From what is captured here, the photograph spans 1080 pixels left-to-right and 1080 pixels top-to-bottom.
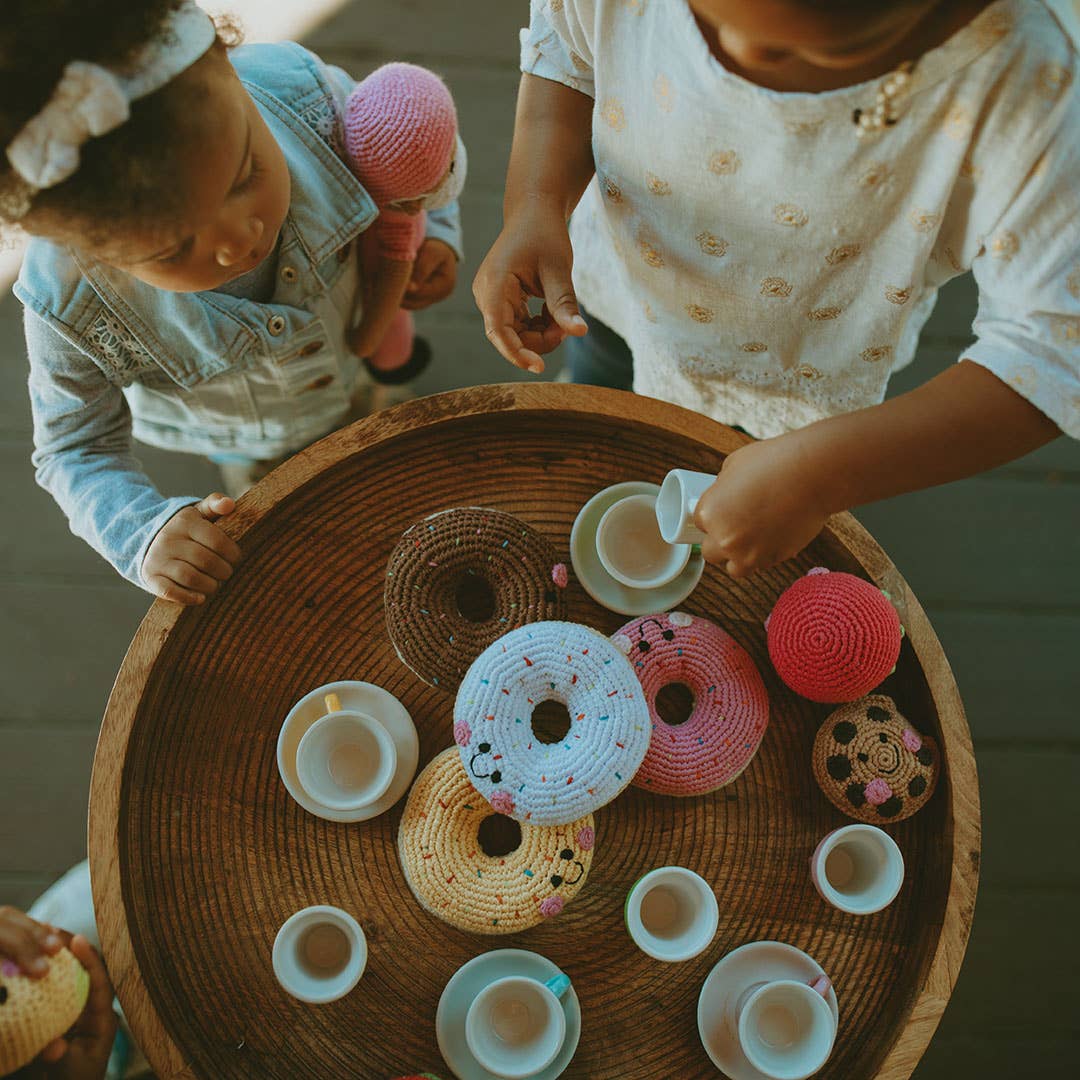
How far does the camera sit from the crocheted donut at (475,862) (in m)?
0.62

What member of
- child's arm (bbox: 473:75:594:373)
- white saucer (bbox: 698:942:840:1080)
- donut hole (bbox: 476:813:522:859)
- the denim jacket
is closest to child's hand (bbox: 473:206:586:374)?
child's arm (bbox: 473:75:594:373)

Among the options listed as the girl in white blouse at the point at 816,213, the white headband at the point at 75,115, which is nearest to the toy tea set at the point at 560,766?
the girl in white blouse at the point at 816,213

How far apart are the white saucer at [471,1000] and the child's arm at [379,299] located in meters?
0.53

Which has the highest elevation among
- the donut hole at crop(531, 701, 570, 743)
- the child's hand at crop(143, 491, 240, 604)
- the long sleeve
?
the long sleeve

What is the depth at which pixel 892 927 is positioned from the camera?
2.19 feet

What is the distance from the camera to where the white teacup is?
0.60 m

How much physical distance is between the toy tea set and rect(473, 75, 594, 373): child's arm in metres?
0.15

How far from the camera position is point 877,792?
64 cm

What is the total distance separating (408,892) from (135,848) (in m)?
0.20

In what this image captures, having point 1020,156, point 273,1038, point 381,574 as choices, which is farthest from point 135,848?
point 1020,156

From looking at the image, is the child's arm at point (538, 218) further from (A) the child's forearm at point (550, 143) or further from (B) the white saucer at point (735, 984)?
(B) the white saucer at point (735, 984)

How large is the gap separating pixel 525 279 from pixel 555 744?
343 mm

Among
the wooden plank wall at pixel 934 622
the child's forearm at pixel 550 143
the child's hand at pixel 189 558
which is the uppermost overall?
the child's forearm at pixel 550 143

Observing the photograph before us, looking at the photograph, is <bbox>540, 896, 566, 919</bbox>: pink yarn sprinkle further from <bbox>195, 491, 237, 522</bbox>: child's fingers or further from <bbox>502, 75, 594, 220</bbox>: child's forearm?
<bbox>502, 75, 594, 220</bbox>: child's forearm
